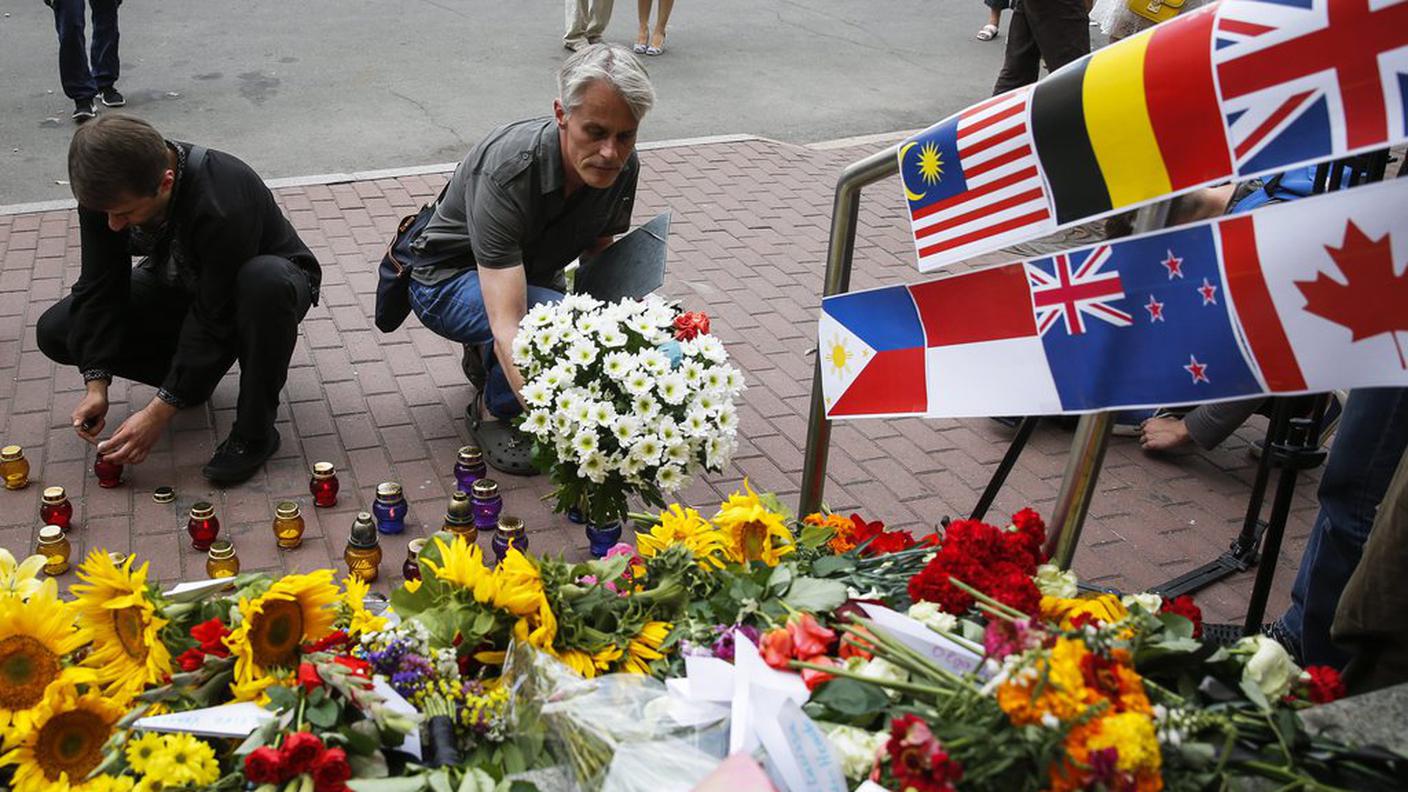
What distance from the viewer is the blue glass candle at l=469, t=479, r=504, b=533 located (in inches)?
142

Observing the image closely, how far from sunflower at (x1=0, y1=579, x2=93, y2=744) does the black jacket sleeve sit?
222cm

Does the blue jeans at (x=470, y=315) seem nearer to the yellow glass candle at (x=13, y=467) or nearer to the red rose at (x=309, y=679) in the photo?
the yellow glass candle at (x=13, y=467)

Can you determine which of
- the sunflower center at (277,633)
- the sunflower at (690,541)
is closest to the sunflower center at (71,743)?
the sunflower center at (277,633)

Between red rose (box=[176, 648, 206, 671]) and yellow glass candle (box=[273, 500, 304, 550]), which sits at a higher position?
red rose (box=[176, 648, 206, 671])

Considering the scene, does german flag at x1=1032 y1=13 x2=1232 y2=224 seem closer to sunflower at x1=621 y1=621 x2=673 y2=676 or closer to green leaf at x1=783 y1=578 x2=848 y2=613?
green leaf at x1=783 y1=578 x2=848 y2=613

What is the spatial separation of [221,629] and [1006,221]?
144 cm

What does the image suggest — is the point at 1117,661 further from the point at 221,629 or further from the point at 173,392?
the point at 173,392

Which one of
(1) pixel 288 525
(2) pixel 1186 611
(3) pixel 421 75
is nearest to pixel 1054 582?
(2) pixel 1186 611

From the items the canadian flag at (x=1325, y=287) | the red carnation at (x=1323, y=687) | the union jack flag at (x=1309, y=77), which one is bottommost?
the red carnation at (x=1323, y=687)

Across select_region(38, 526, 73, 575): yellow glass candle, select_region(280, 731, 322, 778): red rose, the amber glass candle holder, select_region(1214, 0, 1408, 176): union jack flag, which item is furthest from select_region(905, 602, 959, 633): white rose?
select_region(38, 526, 73, 575): yellow glass candle

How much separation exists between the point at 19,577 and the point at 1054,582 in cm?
175

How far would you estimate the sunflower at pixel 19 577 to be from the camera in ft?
6.59

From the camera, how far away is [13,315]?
4887 millimetres

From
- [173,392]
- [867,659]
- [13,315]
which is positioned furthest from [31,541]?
[867,659]
